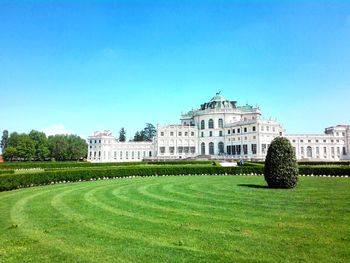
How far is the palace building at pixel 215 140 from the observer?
88056 mm

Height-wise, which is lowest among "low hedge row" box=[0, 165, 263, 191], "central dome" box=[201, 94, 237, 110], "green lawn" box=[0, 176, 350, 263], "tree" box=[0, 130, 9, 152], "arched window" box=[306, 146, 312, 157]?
"green lawn" box=[0, 176, 350, 263]

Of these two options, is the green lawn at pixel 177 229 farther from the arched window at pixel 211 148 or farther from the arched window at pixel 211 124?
the arched window at pixel 211 124

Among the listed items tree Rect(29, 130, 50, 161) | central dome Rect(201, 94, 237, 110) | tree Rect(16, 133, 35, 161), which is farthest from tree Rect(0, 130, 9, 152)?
central dome Rect(201, 94, 237, 110)

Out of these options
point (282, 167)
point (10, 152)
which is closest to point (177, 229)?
point (282, 167)

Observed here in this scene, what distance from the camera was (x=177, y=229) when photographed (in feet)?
32.6

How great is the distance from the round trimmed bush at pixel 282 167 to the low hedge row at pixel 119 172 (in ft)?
47.6

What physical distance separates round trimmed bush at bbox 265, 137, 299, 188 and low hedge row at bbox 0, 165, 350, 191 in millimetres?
14516

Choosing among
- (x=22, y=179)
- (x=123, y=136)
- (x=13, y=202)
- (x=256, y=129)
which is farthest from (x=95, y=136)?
(x=13, y=202)

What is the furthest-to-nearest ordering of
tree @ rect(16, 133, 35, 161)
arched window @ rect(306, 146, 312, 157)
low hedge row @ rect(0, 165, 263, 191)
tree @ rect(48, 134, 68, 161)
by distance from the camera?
1. tree @ rect(48, 134, 68, 161)
2. arched window @ rect(306, 146, 312, 157)
3. tree @ rect(16, 133, 35, 161)
4. low hedge row @ rect(0, 165, 263, 191)

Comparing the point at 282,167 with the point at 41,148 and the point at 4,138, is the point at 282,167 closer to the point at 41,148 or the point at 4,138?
the point at 41,148

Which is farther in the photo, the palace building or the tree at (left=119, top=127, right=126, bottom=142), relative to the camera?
the tree at (left=119, top=127, right=126, bottom=142)

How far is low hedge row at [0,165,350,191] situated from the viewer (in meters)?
22.2

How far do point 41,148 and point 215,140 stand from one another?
166 feet

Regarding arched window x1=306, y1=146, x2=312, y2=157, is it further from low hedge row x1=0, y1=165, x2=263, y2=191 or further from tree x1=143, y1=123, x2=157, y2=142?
tree x1=143, y1=123, x2=157, y2=142
